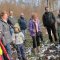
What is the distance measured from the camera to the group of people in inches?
374

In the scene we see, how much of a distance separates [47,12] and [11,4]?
2705cm

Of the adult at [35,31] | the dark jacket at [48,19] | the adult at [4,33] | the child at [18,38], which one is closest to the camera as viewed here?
the adult at [4,33]

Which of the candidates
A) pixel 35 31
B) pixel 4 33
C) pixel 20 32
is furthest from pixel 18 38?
pixel 35 31

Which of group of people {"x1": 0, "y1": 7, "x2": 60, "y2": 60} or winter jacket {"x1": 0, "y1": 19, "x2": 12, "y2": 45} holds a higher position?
winter jacket {"x1": 0, "y1": 19, "x2": 12, "y2": 45}

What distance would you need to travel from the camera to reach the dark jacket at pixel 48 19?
13703 millimetres

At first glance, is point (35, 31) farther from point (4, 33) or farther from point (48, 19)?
point (4, 33)

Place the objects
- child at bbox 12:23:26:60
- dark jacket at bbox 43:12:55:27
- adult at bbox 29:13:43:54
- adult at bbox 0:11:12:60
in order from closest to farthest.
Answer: adult at bbox 0:11:12:60 < child at bbox 12:23:26:60 < adult at bbox 29:13:43:54 < dark jacket at bbox 43:12:55:27

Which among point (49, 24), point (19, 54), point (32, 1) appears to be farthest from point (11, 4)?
point (19, 54)

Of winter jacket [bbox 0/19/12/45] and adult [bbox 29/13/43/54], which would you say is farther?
adult [bbox 29/13/43/54]

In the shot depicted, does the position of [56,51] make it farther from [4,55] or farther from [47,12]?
[4,55]

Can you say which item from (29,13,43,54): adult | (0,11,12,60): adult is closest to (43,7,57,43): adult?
(29,13,43,54): adult

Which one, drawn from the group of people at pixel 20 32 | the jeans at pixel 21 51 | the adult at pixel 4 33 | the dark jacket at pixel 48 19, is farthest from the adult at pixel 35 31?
the adult at pixel 4 33

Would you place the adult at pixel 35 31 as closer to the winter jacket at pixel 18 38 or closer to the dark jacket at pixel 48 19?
the dark jacket at pixel 48 19

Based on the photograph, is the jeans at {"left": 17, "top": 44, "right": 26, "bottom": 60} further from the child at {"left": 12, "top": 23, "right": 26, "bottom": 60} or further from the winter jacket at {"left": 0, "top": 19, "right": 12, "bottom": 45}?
the winter jacket at {"left": 0, "top": 19, "right": 12, "bottom": 45}
